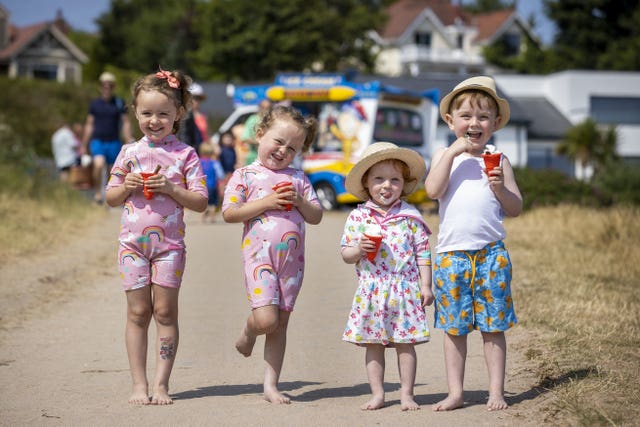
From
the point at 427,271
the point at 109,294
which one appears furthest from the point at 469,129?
the point at 109,294

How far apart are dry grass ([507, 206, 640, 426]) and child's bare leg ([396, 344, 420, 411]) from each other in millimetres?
726

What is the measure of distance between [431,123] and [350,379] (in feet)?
52.9

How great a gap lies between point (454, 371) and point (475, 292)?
1.40ft

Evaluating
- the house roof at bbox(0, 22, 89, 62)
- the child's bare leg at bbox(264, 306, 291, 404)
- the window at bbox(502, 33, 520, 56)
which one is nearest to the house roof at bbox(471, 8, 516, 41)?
the window at bbox(502, 33, 520, 56)

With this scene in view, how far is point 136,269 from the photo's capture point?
5805 millimetres

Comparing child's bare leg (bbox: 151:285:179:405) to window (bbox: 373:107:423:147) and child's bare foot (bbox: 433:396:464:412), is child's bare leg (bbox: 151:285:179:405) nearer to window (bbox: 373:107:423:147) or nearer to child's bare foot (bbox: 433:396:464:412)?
child's bare foot (bbox: 433:396:464:412)

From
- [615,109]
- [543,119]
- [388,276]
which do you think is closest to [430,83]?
[543,119]

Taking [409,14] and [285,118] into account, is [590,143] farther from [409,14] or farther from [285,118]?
[409,14]

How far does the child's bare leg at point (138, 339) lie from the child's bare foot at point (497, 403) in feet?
5.93

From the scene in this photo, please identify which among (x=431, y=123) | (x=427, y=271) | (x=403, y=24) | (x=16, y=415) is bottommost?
(x=16, y=415)

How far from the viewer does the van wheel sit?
2053 centimetres

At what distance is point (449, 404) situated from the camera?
5.51m

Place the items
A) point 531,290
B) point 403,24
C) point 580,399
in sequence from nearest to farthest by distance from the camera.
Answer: point 580,399 < point 531,290 < point 403,24

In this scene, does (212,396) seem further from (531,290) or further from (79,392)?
(531,290)
